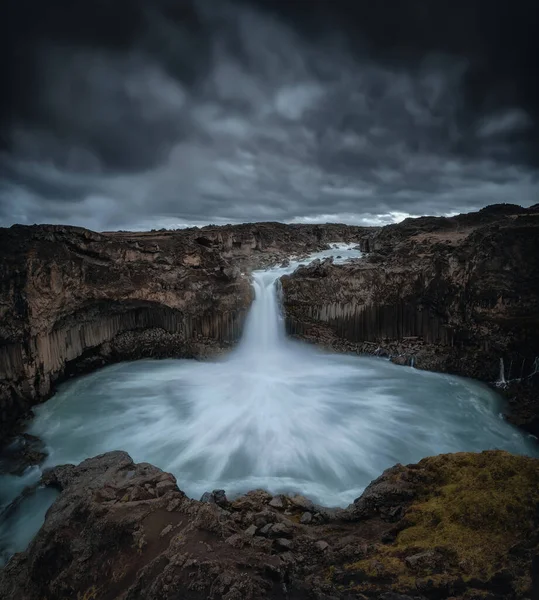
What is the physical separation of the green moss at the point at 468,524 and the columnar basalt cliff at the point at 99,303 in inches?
479

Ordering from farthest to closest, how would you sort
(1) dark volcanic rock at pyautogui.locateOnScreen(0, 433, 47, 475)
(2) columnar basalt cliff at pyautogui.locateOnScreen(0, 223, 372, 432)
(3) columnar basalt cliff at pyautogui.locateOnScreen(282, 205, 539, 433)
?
(3) columnar basalt cliff at pyautogui.locateOnScreen(282, 205, 539, 433) → (2) columnar basalt cliff at pyautogui.locateOnScreen(0, 223, 372, 432) → (1) dark volcanic rock at pyautogui.locateOnScreen(0, 433, 47, 475)

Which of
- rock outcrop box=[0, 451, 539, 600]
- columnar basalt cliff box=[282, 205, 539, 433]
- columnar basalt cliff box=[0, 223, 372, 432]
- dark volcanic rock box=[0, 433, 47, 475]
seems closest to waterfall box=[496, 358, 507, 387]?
columnar basalt cliff box=[282, 205, 539, 433]

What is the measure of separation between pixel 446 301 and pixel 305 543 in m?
14.2

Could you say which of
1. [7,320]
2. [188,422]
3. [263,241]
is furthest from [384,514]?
[263,241]

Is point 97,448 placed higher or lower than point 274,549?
lower

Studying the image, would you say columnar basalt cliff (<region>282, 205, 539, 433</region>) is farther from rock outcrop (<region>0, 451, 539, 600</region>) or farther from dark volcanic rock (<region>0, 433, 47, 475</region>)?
dark volcanic rock (<region>0, 433, 47, 475</region>)

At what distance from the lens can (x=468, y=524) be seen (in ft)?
13.2

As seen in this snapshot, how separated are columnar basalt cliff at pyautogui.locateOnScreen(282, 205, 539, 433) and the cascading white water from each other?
1068mm

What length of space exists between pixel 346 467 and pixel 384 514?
4776 millimetres

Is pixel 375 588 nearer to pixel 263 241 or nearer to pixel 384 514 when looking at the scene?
pixel 384 514

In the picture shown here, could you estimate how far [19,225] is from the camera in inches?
507

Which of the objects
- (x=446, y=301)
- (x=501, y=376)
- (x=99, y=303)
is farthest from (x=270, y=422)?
(x=446, y=301)

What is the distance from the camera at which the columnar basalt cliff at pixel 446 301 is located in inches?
546

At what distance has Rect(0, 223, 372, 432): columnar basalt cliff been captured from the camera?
39.7 ft
